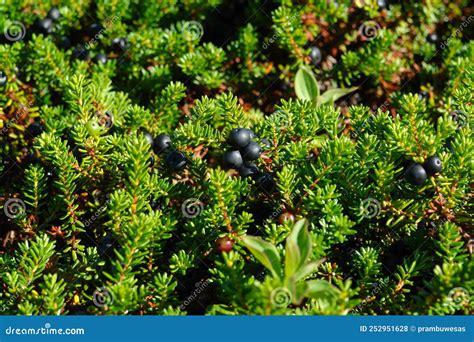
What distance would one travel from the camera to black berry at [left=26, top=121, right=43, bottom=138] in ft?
8.73

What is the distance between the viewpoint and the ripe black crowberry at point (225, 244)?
198 cm

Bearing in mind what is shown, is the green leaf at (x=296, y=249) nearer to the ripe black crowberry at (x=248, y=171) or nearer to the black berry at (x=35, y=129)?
the ripe black crowberry at (x=248, y=171)

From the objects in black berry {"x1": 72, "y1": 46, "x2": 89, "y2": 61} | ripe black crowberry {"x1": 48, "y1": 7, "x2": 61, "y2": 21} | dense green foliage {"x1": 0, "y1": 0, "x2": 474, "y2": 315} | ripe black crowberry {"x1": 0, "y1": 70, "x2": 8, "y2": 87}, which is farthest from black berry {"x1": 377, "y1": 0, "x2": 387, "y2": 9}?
ripe black crowberry {"x1": 0, "y1": 70, "x2": 8, "y2": 87}

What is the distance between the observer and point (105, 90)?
2.69 m

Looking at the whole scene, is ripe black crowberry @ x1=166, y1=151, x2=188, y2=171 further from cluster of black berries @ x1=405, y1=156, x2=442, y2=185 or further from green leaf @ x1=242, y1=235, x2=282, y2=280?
cluster of black berries @ x1=405, y1=156, x2=442, y2=185

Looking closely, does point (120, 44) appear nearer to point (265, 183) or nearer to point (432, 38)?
point (265, 183)

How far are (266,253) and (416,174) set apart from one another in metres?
0.67

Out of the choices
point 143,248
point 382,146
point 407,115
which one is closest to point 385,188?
point 382,146

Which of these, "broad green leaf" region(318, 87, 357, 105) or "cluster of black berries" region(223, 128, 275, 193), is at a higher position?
"broad green leaf" region(318, 87, 357, 105)

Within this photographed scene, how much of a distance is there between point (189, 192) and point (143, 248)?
1.22 feet

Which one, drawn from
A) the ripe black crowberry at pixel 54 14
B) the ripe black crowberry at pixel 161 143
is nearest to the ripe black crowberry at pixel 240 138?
the ripe black crowberry at pixel 161 143

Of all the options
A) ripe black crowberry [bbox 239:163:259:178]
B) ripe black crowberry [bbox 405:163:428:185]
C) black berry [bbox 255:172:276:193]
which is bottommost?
ripe black crowberry [bbox 405:163:428:185]

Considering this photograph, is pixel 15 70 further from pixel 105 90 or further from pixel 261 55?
pixel 261 55

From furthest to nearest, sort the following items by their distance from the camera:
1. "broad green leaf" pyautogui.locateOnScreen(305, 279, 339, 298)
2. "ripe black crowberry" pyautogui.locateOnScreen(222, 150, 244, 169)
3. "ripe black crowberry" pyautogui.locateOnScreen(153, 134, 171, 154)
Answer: "ripe black crowberry" pyautogui.locateOnScreen(153, 134, 171, 154) < "ripe black crowberry" pyautogui.locateOnScreen(222, 150, 244, 169) < "broad green leaf" pyautogui.locateOnScreen(305, 279, 339, 298)
